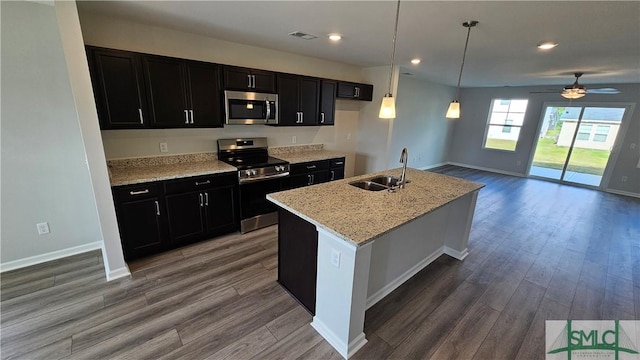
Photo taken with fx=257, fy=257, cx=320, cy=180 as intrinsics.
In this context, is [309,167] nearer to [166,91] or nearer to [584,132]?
[166,91]

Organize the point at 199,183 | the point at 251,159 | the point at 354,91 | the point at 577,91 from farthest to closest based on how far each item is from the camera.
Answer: the point at 354,91 < the point at 577,91 < the point at 251,159 < the point at 199,183

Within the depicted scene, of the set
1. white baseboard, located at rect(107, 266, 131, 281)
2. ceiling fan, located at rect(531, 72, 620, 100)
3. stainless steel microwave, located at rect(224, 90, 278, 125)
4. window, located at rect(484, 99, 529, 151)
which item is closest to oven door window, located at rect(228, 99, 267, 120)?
stainless steel microwave, located at rect(224, 90, 278, 125)

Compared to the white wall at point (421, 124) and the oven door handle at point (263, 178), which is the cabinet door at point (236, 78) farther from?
the white wall at point (421, 124)

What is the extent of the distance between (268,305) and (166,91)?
8.08 feet

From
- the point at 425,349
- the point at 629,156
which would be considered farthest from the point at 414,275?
the point at 629,156

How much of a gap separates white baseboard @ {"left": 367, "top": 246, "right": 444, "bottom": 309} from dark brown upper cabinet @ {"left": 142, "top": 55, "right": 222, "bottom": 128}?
2.65 meters

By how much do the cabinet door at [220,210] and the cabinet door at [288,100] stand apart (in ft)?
4.32

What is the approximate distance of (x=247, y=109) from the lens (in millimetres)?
3379

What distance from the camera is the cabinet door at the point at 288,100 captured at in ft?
12.1

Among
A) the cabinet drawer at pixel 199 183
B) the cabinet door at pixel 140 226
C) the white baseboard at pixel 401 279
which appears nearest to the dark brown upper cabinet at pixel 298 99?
the cabinet drawer at pixel 199 183

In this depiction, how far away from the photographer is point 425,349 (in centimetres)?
188

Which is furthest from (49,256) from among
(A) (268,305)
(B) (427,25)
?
(B) (427,25)

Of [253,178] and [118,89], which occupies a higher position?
[118,89]

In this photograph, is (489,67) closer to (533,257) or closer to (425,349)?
(533,257)
